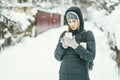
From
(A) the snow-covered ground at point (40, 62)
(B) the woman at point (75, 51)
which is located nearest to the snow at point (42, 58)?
(A) the snow-covered ground at point (40, 62)

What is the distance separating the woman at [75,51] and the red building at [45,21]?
10.6m

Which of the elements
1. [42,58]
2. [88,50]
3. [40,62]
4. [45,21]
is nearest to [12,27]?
[42,58]

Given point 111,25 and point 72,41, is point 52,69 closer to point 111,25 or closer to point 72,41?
point 111,25

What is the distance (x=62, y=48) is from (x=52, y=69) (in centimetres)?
609

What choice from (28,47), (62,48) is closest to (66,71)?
(62,48)

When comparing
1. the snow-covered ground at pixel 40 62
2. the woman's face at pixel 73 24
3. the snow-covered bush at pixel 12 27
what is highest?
the woman's face at pixel 73 24

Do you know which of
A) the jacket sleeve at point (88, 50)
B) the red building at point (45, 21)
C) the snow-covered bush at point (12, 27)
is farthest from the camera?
the red building at point (45, 21)

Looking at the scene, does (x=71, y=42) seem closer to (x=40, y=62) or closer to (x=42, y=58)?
(x=40, y=62)

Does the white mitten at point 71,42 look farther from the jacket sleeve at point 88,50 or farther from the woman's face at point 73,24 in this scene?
the woman's face at point 73,24

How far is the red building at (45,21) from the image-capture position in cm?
1589

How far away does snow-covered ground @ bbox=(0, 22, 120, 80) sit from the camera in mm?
10708

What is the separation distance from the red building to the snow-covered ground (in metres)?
1.35

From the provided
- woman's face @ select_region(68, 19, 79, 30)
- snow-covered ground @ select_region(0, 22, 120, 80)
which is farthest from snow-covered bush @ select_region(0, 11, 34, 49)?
woman's face @ select_region(68, 19, 79, 30)

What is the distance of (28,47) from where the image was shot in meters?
13.5
